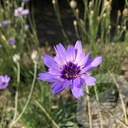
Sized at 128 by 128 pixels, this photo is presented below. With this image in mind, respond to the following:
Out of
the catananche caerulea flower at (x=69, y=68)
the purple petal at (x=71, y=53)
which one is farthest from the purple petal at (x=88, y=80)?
the purple petal at (x=71, y=53)

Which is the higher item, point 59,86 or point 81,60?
point 81,60

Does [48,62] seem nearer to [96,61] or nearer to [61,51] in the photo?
[61,51]

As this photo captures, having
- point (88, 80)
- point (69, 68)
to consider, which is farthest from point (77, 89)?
point (69, 68)

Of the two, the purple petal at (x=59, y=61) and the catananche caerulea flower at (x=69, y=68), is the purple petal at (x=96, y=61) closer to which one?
the catananche caerulea flower at (x=69, y=68)

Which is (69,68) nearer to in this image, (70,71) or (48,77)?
(70,71)

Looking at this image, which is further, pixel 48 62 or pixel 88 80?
pixel 48 62

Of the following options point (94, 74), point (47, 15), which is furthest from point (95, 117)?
point (47, 15)

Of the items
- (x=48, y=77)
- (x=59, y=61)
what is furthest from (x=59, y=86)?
(x=59, y=61)
